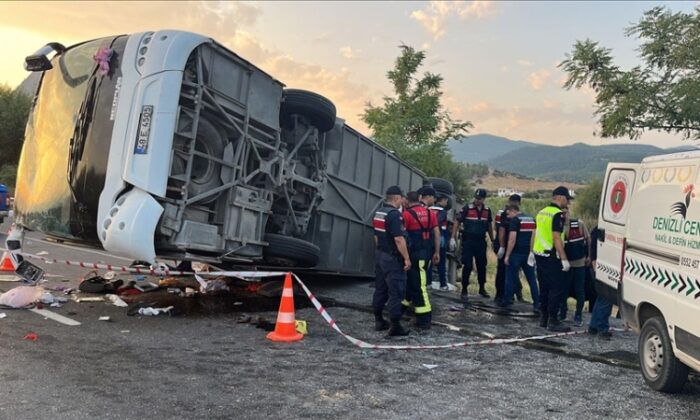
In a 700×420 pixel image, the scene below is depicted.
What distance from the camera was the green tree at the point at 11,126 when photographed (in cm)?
2819

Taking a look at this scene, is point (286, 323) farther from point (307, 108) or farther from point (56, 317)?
point (307, 108)

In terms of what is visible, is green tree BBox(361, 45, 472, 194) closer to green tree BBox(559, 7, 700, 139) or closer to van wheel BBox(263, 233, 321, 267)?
green tree BBox(559, 7, 700, 139)

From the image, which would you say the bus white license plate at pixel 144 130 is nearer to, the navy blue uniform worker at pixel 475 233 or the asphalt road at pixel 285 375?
the asphalt road at pixel 285 375

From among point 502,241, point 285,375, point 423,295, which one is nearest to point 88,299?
point 285,375

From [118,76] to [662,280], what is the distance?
498cm

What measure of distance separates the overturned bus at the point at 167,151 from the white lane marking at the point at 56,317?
0.81m

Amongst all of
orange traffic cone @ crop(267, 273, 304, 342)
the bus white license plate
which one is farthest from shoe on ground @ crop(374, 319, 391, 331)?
the bus white license plate

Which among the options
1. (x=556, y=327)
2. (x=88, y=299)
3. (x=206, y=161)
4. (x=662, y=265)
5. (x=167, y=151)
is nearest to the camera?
(x=662, y=265)

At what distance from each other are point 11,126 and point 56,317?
28300 mm

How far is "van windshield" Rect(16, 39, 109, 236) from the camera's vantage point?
5164mm

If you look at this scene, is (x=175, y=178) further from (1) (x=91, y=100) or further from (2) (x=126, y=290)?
(2) (x=126, y=290)

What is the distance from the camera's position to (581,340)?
5922mm

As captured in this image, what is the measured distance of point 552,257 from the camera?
6250mm

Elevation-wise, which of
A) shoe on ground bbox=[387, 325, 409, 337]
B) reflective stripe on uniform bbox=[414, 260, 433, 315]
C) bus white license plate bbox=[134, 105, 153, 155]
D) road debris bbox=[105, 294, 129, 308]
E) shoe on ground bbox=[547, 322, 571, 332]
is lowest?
road debris bbox=[105, 294, 129, 308]
